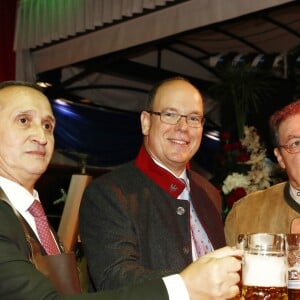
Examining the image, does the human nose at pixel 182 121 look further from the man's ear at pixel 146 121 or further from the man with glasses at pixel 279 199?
the man with glasses at pixel 279 199

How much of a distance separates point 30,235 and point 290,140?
42.5 inches

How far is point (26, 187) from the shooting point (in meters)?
1.78

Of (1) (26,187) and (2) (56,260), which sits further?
(1) (26,187)

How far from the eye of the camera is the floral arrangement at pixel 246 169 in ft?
10.5

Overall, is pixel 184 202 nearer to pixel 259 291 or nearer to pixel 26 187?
pixel 26 187

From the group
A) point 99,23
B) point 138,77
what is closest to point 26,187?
point 99,23

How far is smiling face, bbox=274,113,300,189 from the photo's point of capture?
2.21 m

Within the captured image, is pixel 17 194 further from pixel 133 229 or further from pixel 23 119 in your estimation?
pixel 133 229

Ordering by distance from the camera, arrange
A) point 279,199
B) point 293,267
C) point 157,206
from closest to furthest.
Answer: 1. point 293,267
2. point 157,206
3. point 279,199

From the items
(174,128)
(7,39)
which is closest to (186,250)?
(174,128)

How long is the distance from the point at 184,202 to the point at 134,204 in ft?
0.69

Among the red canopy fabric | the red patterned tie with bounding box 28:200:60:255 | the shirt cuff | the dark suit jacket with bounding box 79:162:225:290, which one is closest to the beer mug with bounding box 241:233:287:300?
the shirt cuff

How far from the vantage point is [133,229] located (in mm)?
1880

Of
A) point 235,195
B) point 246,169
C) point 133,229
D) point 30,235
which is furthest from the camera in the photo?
point 246,169
